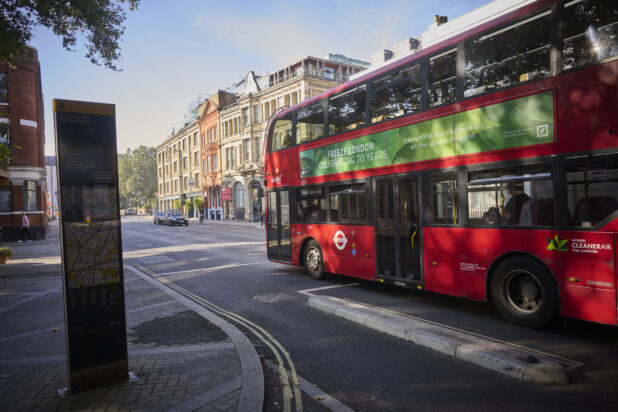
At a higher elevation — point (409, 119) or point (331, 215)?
point (409, 119)

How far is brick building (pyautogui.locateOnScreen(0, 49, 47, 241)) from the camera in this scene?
2578 centimetres

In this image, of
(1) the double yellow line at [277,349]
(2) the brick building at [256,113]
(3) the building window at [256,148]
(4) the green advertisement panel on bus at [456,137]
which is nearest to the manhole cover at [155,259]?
(1) the double yellow line at [277,349]

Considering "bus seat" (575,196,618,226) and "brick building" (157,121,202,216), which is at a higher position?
"brick building" (157,121,202,216)

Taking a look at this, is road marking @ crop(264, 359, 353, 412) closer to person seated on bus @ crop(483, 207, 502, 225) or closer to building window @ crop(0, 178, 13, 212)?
person seated on bus @ crop(483, 207, 502, 225)

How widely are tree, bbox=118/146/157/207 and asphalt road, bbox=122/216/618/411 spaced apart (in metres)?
103

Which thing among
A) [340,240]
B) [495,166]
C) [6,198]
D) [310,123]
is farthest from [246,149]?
[495,166]

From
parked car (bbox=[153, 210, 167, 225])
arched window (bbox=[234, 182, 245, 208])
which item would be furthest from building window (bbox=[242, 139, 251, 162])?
parked car (bbox=[153, 210, 167, 225])

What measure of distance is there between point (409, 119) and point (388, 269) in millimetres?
3019

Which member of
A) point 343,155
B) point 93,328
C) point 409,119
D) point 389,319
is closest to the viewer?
point 93,328

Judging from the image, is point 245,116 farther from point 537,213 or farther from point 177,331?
point 537,213

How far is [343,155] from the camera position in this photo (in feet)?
29.5

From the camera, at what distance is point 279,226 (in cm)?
1155

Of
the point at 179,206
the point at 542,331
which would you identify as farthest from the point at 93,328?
the point at 179,206

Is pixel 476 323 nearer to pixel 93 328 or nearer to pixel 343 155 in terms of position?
pixel 343 155
